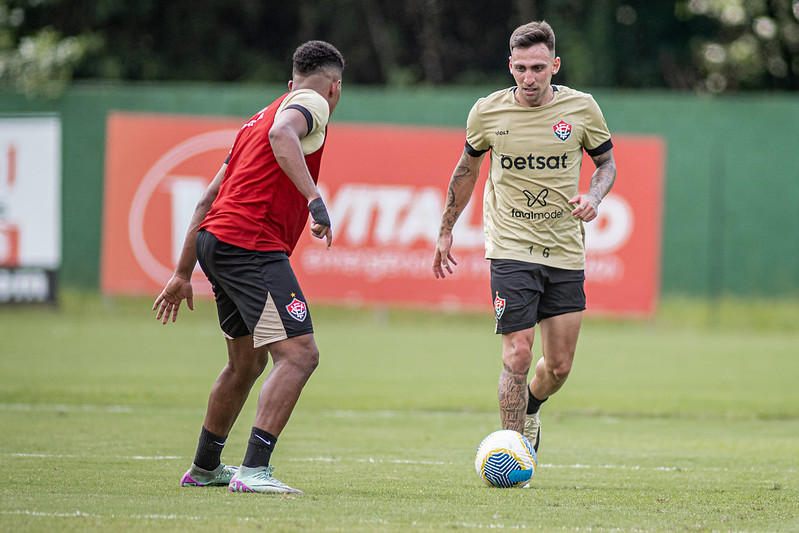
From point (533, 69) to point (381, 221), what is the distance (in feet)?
41.6

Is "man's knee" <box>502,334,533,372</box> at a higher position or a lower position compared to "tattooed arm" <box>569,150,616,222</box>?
lower

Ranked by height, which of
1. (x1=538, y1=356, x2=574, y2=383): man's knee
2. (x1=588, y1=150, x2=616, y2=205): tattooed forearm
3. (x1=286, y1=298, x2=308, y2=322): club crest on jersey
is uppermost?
(x1=588, y1=150, x2=616, y2=205): tattooed forearm

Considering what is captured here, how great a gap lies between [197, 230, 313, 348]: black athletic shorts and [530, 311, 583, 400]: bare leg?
1.78 metres

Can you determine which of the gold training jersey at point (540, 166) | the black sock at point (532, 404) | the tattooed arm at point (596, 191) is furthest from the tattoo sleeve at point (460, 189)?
the black sock at point (532, 404)

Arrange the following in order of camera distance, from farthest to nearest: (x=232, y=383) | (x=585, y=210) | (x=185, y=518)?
(x=585, y=210)
(x=232, y=383)
(x=185, y=518)

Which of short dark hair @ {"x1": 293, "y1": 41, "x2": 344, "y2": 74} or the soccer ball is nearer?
short dark hair @ {"x1": 293, "y1": 41, "x2": 344, "y2": 74}

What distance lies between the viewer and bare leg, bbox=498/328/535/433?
270 inches

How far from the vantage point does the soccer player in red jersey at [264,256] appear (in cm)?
598

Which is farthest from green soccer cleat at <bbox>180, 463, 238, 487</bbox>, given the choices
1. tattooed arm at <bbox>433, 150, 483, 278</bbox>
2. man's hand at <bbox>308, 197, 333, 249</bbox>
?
tattooed arm at <bbox>433, 150, 483, 278</bbox>

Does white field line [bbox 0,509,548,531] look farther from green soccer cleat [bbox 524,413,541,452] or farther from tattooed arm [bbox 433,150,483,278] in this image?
tattooed arm [bbox 433,150,483,278]

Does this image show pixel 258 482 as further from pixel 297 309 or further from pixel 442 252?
pixel 442 252

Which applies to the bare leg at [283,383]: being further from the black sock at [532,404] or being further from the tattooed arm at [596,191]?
the black sock at [532,404]

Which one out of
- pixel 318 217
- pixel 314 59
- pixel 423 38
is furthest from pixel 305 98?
pixel 423 38

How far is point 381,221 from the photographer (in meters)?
19.5
